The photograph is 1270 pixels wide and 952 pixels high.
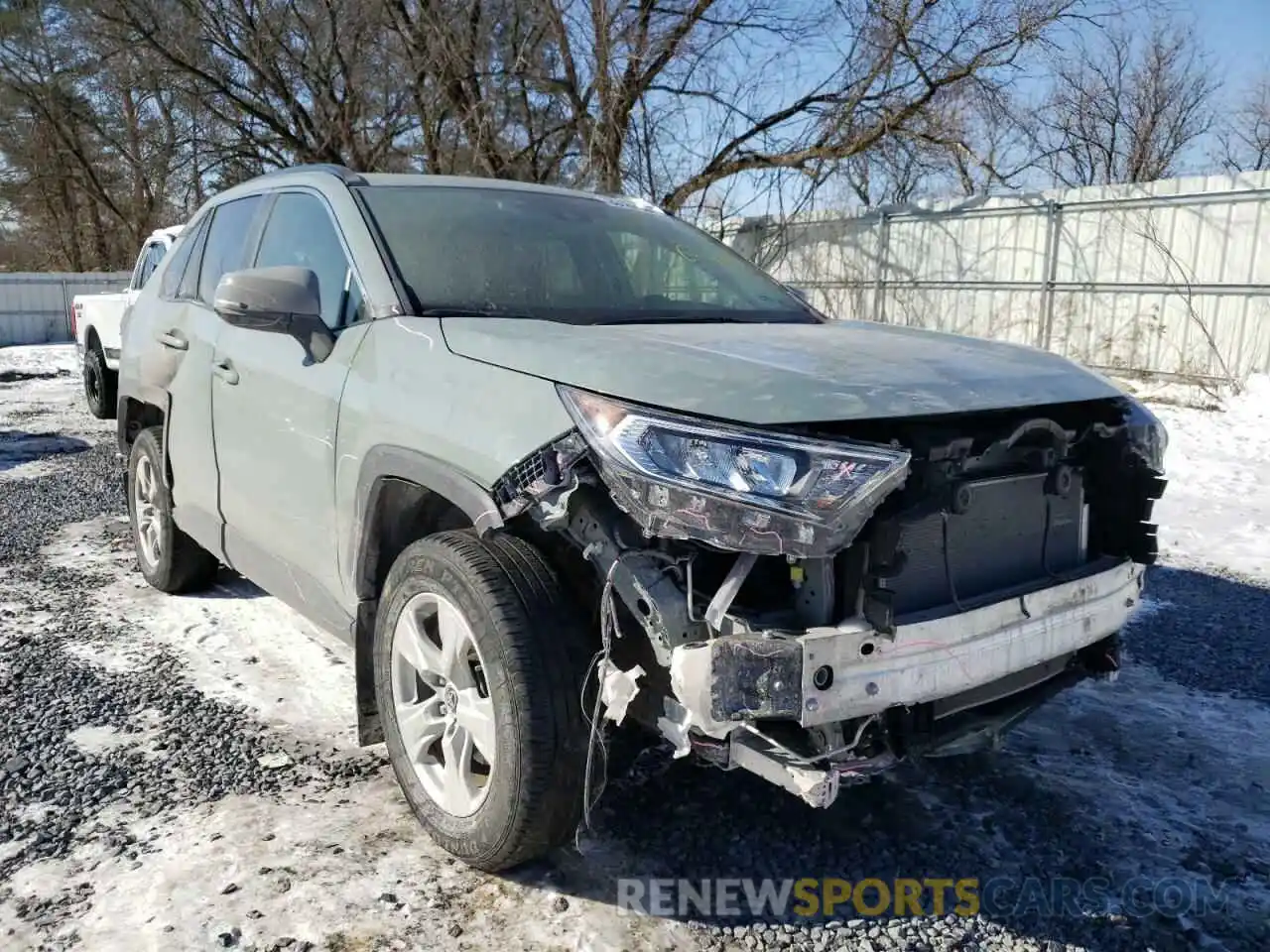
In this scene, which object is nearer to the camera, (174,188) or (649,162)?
(649,162)

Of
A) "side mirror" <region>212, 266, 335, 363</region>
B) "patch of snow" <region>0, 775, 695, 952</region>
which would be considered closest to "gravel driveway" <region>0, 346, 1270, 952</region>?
"patch of snow" <region>0, 775, 695, 952</region>

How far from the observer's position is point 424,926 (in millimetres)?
2342

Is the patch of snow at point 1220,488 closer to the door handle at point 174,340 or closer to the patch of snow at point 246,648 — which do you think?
the patch of snow at point 246,648

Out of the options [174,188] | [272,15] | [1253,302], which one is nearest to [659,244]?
[1253,302]

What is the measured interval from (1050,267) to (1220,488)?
6.59 meters

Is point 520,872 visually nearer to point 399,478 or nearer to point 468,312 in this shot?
point 399,478

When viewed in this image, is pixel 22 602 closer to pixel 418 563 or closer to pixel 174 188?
pixel 418 563

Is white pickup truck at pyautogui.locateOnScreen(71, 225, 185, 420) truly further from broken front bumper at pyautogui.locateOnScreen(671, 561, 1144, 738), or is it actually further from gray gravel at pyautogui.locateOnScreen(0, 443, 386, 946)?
broken front bumper at pyautogui.locateOnScreen(671, 561, 1144, 738)

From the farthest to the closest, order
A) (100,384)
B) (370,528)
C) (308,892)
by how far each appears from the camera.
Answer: (100,384), (370,528), (308,892)

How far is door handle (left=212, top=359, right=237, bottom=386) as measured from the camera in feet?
11.7

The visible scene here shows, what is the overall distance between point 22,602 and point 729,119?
14.1 metres

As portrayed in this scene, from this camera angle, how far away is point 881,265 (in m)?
15.6

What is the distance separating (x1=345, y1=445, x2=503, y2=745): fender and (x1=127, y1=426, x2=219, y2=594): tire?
6.64 feet

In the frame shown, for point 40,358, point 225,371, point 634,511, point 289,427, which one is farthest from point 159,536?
point 40,358
